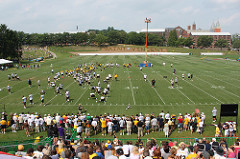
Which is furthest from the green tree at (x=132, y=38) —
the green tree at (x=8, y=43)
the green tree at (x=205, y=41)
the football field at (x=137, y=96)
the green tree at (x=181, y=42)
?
the football field at (x=137, y=96)

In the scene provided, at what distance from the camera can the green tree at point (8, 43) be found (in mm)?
58344

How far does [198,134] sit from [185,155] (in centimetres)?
714

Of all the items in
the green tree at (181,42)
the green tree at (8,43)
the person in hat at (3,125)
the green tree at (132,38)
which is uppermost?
the green tree at (132,38)

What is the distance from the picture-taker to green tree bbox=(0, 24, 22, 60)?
191 feet

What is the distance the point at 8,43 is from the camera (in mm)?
58688

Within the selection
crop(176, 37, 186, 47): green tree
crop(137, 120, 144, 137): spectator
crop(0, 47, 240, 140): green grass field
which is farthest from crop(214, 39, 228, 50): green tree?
crop(137, 120, 144, 137): spectator

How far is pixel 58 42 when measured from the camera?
129625 millimetres

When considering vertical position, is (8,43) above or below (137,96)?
above

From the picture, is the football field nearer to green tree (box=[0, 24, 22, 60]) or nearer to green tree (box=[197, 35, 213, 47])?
green tree (box=[0, 24, 22, 60])

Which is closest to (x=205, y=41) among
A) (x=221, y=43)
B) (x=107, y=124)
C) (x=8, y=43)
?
(x=221, y=43)

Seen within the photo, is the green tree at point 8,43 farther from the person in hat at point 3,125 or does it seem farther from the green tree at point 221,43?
the green tree at point 221,43

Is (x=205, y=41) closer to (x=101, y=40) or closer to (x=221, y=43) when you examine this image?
(x=221, y=43)

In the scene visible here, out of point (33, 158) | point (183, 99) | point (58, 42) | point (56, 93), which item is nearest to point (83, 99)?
point (56, 93)

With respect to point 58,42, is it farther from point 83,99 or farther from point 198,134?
point 198,134
